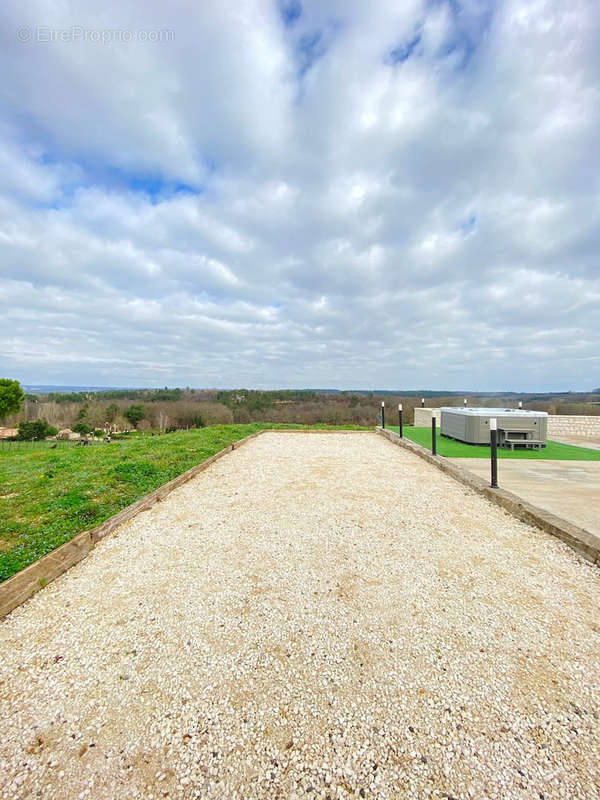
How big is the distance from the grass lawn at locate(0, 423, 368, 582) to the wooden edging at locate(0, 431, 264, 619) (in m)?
0.11

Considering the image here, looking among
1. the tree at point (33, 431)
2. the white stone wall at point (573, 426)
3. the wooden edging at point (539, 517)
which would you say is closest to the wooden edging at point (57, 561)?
the wooden edging at point (539, 517)

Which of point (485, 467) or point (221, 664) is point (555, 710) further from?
point (485, 467)

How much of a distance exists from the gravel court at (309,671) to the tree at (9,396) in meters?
28.6

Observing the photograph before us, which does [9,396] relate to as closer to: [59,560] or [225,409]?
[225,409]

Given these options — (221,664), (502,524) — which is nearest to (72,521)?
(221,664)

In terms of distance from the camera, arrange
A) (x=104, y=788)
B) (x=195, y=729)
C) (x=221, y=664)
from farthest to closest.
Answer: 1. (x=221, y=664)
2. (x=195, y=729)
3. (x=104, y=788)

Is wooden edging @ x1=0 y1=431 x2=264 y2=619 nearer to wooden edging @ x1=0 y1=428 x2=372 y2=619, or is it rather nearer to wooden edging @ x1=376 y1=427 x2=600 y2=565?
wooden edging @ x1=0 y1=428 x2=372 y2=619

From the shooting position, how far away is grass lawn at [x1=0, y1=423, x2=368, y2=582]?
2.74 metres

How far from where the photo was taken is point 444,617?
193cm

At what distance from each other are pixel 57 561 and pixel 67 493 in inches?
64.9

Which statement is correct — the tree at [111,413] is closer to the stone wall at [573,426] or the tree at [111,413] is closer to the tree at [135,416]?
the tree at [135,416]

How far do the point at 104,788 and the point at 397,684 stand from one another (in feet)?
3.83

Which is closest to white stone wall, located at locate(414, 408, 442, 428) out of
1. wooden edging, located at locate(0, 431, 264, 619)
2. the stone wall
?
the stone wall

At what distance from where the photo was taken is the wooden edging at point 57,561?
2091 millimetres
